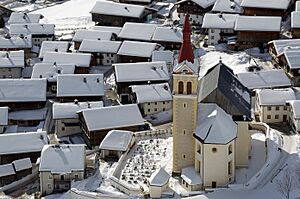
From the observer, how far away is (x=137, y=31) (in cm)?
9338

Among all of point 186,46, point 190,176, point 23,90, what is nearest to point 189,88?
point 186,46

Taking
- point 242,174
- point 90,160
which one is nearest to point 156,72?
point 90,160

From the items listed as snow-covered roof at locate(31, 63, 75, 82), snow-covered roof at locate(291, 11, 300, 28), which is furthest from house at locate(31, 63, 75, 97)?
snow-covered roof at locate(291, 11, 300, 28)

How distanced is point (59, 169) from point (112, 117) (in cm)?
1152

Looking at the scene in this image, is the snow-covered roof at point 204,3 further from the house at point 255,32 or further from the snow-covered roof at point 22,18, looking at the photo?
the snow-covered roof at point 22,18

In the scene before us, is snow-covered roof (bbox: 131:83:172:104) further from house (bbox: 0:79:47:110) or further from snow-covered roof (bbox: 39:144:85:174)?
snow-covered roof (bbox: 39:144:85:174)

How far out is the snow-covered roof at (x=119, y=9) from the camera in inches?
4038

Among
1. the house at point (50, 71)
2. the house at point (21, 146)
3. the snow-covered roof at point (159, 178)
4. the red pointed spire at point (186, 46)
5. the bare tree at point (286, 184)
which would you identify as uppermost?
the red pointed spire at point (186, 46)

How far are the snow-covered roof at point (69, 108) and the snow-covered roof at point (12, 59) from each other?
15296 millimetres

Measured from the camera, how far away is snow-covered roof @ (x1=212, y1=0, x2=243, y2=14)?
9712 centimetres

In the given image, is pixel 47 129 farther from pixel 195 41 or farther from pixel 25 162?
pixel 195 41

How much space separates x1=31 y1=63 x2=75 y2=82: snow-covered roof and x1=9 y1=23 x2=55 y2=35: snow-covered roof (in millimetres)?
16570

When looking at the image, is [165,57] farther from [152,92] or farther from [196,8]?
[196,8]

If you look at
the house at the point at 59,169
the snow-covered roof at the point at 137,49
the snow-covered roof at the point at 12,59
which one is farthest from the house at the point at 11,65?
the house at the point at 59,169
